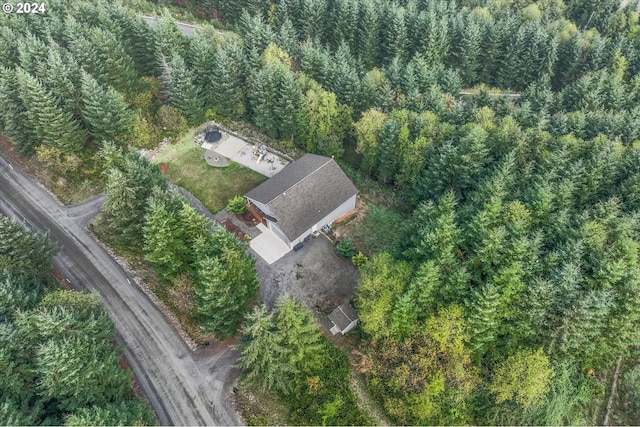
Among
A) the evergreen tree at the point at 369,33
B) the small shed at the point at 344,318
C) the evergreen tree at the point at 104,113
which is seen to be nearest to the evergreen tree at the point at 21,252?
the evergreen tree at the point at 104,113

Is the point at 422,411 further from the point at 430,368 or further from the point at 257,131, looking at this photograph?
the point at 257,131

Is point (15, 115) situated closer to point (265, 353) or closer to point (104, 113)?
point (104, 113)

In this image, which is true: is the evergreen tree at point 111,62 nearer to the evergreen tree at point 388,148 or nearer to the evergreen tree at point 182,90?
the evergreen tree at point 182,90

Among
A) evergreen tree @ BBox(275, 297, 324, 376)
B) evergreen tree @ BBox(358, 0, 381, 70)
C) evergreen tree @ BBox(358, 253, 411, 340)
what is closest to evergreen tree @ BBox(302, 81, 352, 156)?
evergreen tree @ BBox(358, 0, 381, 70)

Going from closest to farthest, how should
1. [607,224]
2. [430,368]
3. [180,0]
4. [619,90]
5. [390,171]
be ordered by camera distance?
[430,368] → [607,224] → [390,171] → [619,90] → [180,0]

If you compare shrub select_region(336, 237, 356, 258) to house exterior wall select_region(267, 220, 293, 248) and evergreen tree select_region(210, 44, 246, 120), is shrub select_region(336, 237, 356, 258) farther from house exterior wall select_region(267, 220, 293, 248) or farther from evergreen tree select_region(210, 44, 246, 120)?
evergreen tree select_region(210, 44, 246, 120)

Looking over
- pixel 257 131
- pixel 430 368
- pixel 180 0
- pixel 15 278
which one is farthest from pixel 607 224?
pixel 180 0
